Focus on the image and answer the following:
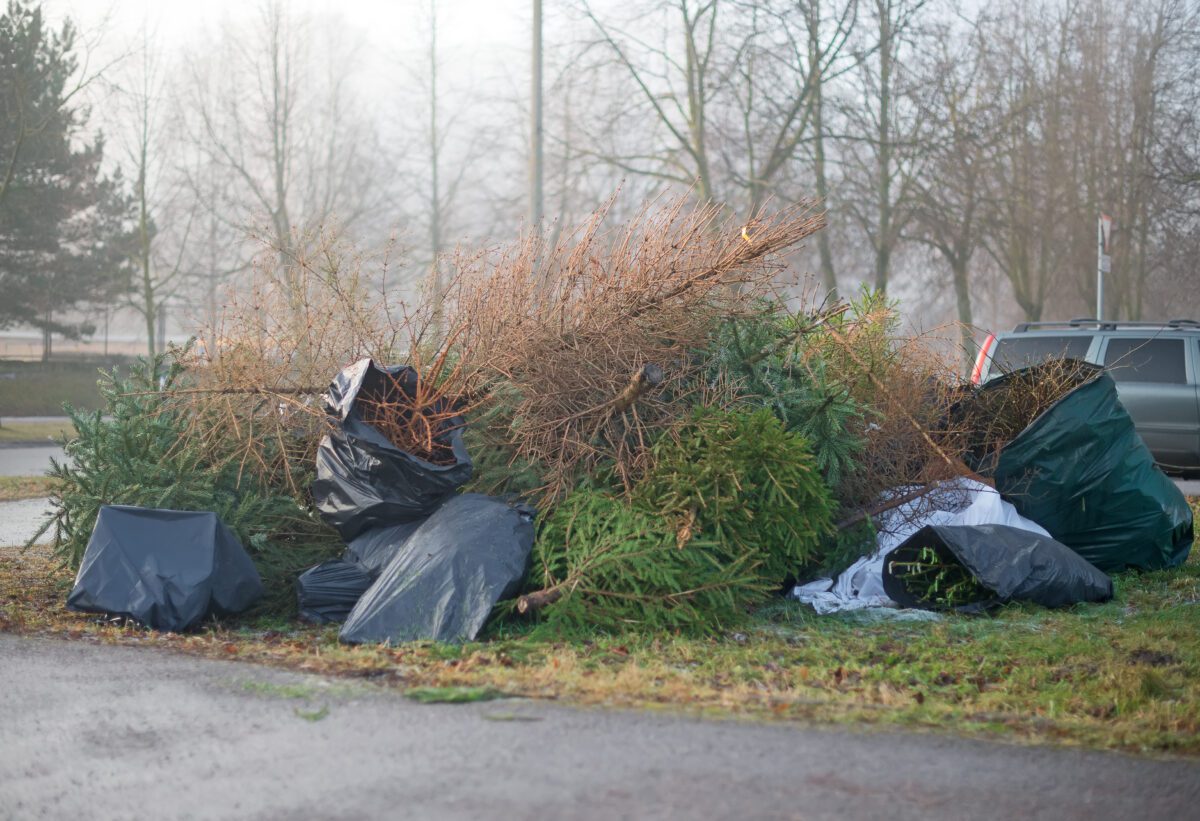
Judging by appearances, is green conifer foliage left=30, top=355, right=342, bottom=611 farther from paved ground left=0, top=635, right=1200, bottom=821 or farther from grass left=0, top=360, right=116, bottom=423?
grass left=0, top=360, right=116, bottom=423

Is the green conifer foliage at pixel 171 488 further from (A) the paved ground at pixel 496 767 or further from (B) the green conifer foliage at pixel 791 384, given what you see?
(B) the green conifer foliage at pixel 791 384

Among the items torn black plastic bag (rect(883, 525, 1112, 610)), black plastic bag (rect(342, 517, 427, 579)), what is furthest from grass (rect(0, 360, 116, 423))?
torn black plastic bag (rect(883, 525, 1112, 610))

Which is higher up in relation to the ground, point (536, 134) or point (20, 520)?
point (536, 134)

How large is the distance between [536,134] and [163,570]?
8.50m

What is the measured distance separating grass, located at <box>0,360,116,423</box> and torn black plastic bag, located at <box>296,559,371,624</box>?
26.3m

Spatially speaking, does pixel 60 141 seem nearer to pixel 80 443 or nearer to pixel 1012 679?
pixel 80 443

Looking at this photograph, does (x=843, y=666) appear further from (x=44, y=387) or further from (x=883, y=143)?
(x=44, y=387)

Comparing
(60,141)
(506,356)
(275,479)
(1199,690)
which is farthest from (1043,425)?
(60,141)

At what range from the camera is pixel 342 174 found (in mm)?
35781

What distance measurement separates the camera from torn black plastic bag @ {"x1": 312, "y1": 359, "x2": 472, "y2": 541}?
576cm

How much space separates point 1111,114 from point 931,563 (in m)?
27.3

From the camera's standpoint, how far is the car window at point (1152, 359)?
11984mm

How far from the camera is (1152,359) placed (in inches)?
479

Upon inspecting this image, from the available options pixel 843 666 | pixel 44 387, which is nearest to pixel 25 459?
pixel 843 666
